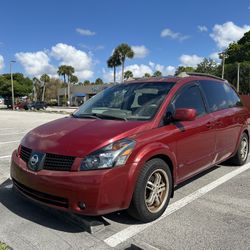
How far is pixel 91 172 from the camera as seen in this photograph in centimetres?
361

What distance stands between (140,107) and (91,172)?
4.67ft

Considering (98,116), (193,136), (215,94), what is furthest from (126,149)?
(215,94)

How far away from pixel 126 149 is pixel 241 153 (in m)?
3.87

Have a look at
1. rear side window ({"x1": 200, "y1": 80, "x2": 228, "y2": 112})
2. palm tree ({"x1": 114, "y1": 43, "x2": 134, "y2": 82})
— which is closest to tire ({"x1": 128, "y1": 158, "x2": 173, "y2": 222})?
rear side window ({"x1": 200, "y1": 80, "x2": 228, "y2": 112})

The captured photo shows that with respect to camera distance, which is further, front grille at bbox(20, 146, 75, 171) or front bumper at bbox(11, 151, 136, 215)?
front grille at bbox(20, 146, 75, 171)

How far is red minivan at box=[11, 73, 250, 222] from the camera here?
3662 mm

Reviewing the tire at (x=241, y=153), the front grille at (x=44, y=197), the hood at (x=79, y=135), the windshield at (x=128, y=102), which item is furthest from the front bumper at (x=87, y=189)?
the tire at (x=241, y=153)

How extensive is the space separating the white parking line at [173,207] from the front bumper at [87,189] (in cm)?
28

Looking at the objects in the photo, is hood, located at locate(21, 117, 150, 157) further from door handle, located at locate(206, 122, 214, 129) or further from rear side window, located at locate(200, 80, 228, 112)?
rear side window, located at locate(200, 80, 228, 112)

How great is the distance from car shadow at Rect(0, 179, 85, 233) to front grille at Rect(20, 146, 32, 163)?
18.8 inches

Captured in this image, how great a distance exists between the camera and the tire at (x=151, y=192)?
12.8 ft

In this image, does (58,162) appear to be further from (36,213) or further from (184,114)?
(184,114)

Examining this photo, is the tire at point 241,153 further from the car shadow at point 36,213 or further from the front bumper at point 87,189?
the car shadow at point 36,213

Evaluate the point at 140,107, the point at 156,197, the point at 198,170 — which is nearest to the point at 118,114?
the point at 140,107
